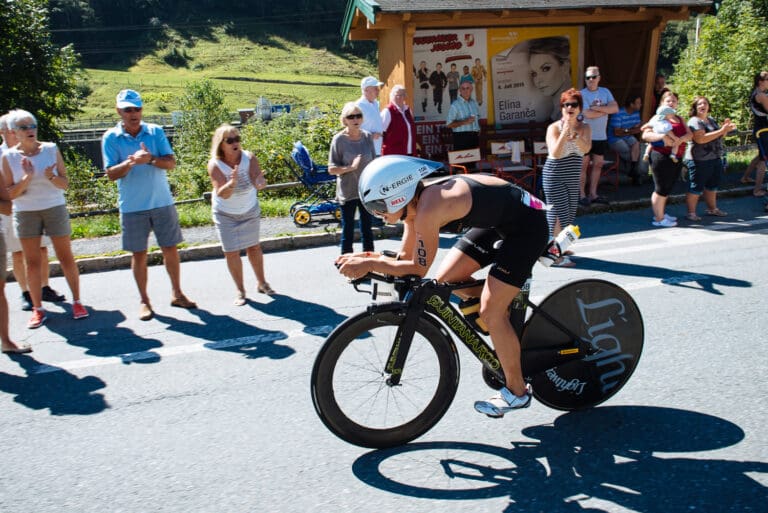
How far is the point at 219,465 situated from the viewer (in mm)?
4023

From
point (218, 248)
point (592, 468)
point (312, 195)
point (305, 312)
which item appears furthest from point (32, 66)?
point (592, 468)

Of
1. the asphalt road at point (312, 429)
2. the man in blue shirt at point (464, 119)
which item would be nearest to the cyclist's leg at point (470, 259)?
the asphalt road at point (312, 429)

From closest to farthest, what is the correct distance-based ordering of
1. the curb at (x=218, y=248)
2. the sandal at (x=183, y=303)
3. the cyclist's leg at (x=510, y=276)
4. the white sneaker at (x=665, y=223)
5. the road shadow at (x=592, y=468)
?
the road shadow at (x=592, y=468), the cyclist's leg at (x=510, y=276), the sandal at (x=183, y=303), the curb at (x=218, y=248), the white sneaker at (x=665, y=223)

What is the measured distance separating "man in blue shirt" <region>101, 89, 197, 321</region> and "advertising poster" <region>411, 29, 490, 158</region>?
7590 millimetres

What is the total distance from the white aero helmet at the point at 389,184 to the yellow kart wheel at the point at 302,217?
6.91m

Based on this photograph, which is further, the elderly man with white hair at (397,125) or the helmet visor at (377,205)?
the elderly man with white hair at (397,125)

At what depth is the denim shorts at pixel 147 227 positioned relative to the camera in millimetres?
6953

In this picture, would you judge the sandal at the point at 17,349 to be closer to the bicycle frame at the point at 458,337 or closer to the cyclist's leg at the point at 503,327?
the bicycle frame at the point at 458,337

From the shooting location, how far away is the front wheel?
12.7 feet

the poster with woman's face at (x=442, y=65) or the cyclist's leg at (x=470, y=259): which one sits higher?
the poster with woman's face at (x=442, y=65)

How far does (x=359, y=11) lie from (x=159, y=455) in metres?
10.7

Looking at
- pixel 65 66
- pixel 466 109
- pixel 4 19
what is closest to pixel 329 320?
pixel 466 109

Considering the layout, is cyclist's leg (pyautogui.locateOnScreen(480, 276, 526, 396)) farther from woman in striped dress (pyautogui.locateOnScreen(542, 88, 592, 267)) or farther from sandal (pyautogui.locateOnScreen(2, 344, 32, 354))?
sandal (pyautogui.locateOnScreen(2, 344, 32, 354))

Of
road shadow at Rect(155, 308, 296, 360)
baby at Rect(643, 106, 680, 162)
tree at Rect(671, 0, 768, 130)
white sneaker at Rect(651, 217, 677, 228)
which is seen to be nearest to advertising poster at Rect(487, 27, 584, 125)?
baby at Rect(643, 106, 680, 162)
